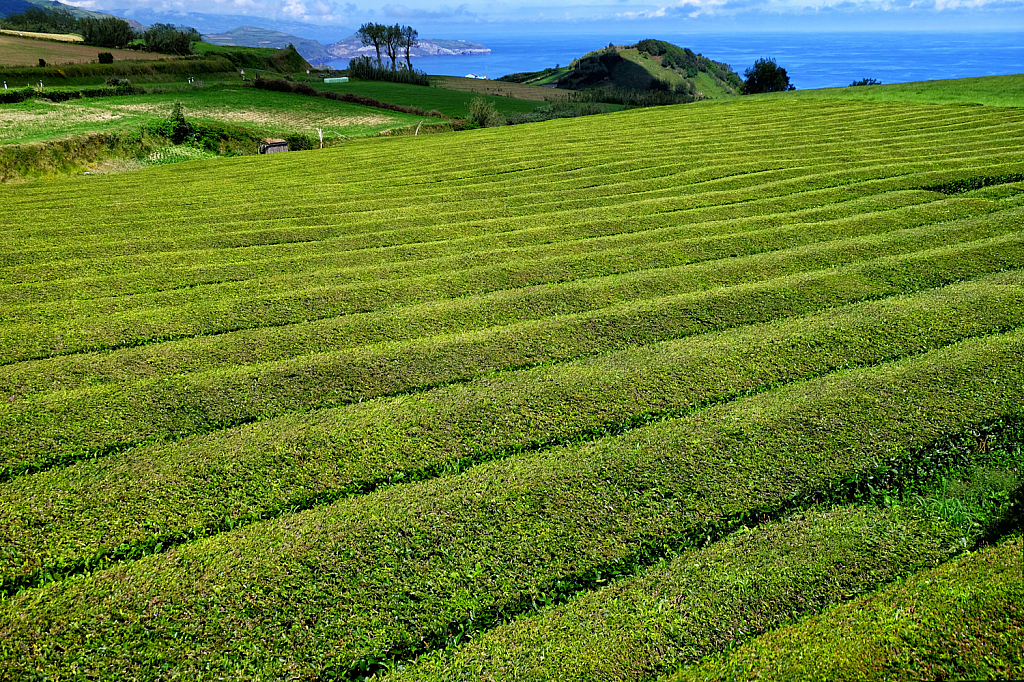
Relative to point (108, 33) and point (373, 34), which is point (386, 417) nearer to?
point (108, 33)

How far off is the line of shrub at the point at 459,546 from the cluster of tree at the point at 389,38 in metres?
87.7

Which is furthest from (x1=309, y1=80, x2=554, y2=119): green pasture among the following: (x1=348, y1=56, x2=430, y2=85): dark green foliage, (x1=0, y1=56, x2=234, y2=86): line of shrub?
(x1=0, y1=56, x2=234, y2=86): line of shrub

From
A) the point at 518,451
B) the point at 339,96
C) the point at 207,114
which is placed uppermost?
the point at 339,96

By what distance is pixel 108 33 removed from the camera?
62.1 metres

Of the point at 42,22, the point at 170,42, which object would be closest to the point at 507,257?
the point at 170,42

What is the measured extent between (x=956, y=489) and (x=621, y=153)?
16.3 metres

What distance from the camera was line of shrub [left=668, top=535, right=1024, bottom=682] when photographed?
3518 millimetres

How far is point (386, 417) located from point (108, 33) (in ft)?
256

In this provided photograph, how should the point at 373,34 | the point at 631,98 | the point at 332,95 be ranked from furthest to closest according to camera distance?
1. the point at 373,34
2. the point at 631,98
3. the point at 332,95

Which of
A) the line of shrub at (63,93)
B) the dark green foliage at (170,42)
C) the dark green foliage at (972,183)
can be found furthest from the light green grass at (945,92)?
the dark green foliage at (170,42)

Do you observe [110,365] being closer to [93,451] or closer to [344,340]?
[93,451]

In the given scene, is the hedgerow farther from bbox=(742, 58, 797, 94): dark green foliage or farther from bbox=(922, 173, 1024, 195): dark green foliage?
bbox=(742, 58, 797, 94): dark green foliage

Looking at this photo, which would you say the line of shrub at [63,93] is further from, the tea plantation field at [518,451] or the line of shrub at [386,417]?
the line of shrub at [386,417]

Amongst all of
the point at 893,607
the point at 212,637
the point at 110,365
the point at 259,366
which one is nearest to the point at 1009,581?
the point at 893,607
